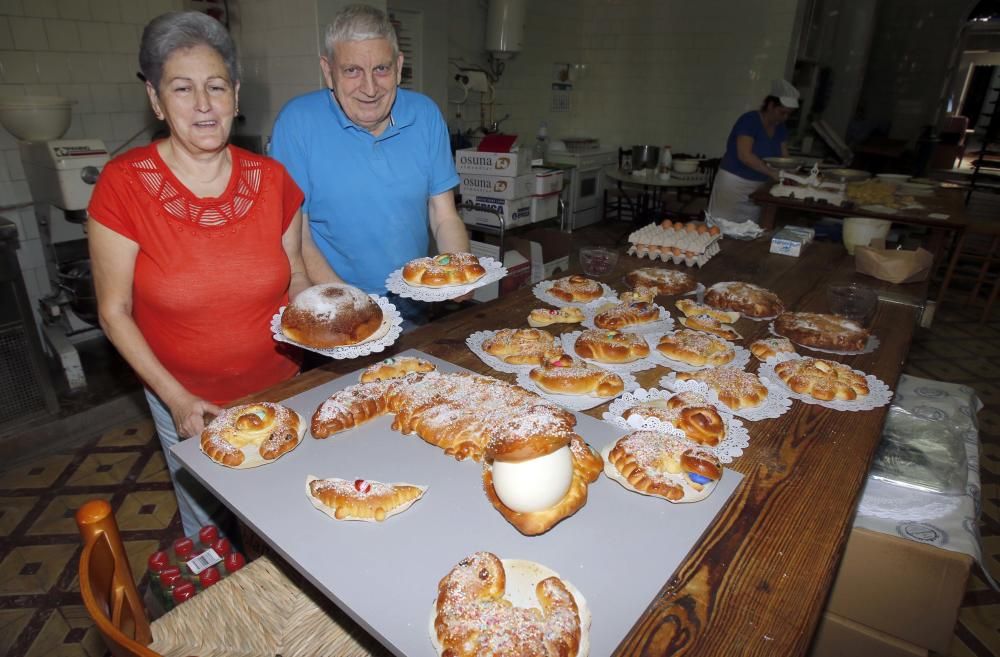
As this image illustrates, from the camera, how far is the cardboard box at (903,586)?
178cm

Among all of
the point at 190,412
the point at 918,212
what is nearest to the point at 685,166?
the point at 918,212

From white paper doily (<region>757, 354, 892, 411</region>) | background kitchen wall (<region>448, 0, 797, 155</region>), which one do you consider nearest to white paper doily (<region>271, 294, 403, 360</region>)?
white paper doily (<region>757, 354, 892, 411</region>)

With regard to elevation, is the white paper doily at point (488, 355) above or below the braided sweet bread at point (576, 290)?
below

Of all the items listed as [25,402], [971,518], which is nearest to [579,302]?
[971,518]

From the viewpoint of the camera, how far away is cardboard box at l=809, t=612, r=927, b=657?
1.92m

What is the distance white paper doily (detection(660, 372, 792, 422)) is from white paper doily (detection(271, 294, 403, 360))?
857 millimetres

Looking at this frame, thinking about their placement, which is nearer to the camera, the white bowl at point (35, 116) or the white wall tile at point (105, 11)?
the white bowl at point (35, 116)

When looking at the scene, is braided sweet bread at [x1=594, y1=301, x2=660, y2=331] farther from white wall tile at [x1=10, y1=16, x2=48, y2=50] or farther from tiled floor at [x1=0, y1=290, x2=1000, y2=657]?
white wall tile at [x1=10, y1=16, x2=48, y2=50]

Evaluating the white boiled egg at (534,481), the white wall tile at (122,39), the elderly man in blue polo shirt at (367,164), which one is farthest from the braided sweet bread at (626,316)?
the white wall tile at (122,39)

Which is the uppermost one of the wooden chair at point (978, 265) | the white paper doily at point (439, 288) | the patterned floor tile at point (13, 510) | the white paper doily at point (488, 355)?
the white paper doily at point (439, 288)

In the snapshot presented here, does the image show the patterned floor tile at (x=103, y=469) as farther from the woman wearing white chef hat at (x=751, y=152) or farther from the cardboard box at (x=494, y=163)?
the woman wearing white chef hat at (x=751, y=152)

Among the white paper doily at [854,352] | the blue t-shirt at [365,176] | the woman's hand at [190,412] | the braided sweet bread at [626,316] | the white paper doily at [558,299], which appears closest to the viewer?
the woman's hand at [190,412]

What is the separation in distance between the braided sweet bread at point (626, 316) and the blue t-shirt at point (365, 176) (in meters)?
0.90

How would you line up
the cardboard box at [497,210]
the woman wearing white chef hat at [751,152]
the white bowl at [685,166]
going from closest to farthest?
1. the cardboard box at [497,210]
2. the woman wearing white chef hat at [751,152]
3. the white bowl at [685,166]
